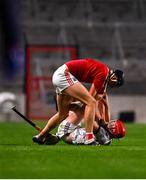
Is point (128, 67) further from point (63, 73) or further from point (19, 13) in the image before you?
point (63, 73)

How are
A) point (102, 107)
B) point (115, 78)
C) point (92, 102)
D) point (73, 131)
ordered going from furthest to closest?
point (102, 107)
point (73, 131)
point (115, 78)
point (92, 102)

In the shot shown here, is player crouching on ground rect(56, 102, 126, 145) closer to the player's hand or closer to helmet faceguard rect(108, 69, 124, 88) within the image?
the player's hand

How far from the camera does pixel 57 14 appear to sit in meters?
36.9

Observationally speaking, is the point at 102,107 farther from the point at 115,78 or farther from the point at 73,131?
the point at 115,78

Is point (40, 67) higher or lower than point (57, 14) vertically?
lower

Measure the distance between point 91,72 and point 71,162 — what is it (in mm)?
3007

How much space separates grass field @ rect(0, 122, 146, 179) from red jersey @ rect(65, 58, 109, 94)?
103 cm

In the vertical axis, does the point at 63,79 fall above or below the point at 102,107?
above

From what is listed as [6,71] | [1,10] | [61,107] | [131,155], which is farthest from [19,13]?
[131,155]

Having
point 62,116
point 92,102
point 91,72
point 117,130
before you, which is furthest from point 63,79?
point 117,130

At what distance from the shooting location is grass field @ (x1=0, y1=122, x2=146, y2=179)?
33.7 feet

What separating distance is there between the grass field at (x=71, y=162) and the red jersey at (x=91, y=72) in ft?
3.38

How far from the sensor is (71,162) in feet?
38.3

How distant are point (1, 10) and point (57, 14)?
89.7 inches
